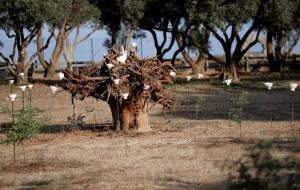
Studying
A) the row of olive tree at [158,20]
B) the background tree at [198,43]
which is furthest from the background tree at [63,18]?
the background tree at [198,43]

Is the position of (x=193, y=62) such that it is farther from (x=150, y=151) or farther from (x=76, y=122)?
(x=150, y=151)

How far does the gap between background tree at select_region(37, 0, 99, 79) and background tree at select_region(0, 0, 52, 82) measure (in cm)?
77

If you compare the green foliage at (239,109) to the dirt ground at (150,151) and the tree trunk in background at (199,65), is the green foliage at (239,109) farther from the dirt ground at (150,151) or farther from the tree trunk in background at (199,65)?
the tree trunk in background at (199,65)

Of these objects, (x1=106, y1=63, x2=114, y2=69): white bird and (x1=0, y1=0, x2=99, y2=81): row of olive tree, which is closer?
(x1=106, y1=63, x2=114, y2=69): white bird

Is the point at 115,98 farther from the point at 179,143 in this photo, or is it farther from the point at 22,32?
the point at 22,32

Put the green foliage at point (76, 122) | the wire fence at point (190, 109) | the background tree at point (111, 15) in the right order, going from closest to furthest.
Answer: the green foliage at point (76, 122) < the wire fence at point (190, 109) < the background tree at point (111, 15)

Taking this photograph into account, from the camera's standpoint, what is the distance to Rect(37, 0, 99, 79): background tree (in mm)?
27469

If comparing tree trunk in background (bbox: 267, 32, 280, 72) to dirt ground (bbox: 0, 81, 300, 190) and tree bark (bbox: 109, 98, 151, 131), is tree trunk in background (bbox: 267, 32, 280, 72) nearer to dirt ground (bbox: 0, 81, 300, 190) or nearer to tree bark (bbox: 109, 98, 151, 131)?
dirt ground (bbox: 0, 81, 300, 190)

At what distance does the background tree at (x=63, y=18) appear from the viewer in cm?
2747

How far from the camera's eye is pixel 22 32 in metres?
29.2

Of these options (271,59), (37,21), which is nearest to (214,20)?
(37,21)

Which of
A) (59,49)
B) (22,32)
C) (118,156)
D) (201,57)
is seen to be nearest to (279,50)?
(201,57)

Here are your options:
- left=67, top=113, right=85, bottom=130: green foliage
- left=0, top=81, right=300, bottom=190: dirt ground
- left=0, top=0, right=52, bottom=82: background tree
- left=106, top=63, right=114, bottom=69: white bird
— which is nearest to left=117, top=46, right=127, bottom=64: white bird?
left=106, top=63, right=114, bottom=69: white bird

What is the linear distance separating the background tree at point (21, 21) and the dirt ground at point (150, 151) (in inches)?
362
